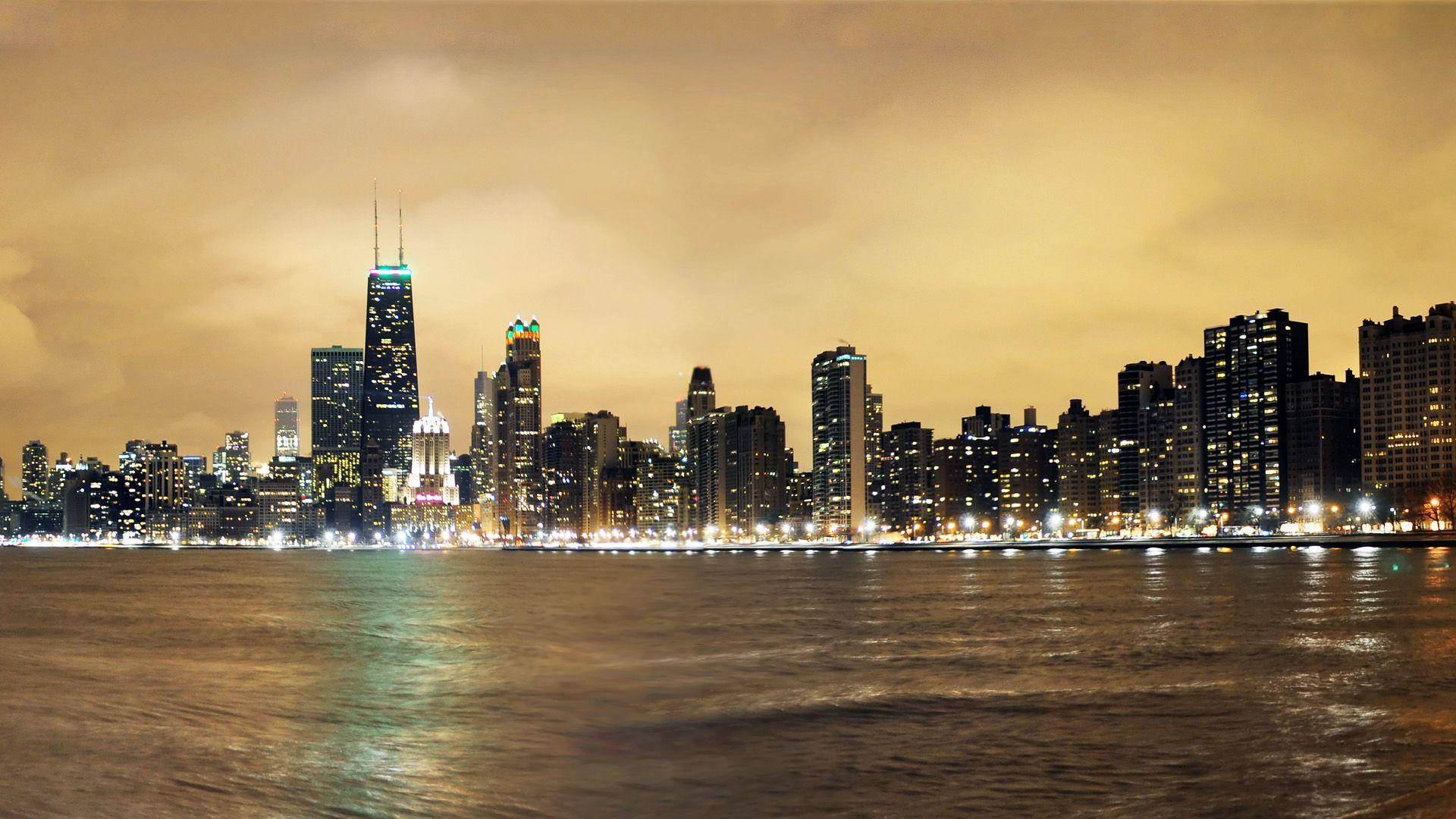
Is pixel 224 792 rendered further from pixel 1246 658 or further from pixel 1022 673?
pixel 1246 658

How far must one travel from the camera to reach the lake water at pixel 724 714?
19328mm

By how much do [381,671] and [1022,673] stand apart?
17870 millimetres

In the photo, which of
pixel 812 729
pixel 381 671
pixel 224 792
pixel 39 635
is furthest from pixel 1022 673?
pixel 39 635

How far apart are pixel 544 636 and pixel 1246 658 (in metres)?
20.7

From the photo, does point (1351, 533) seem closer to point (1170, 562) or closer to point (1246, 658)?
point (1170, 562)

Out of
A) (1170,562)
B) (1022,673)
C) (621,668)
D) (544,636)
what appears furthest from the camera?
(1170,562)

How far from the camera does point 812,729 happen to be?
23.9 metres

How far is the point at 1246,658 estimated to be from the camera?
3731cm

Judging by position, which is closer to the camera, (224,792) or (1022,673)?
(224,792)

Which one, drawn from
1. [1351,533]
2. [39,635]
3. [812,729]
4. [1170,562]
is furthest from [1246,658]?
[1351,533]

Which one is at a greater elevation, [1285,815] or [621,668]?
[621,668]

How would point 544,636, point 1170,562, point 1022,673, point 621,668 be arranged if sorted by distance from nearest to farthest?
point 621,668 < point 544,636 < point 1022,673 < point 1170,562

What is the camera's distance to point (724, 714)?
25.0 m

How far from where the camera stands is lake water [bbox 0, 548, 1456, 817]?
19.3m
